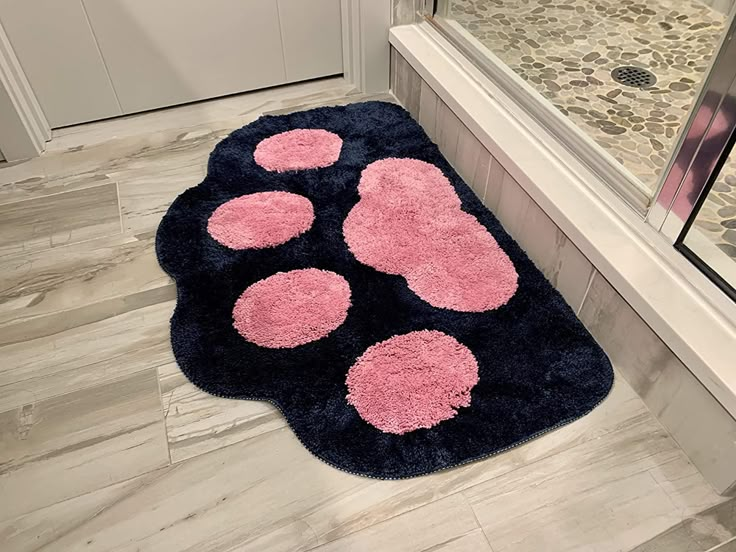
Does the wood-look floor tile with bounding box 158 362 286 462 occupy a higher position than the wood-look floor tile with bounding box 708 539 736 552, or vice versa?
the wood-look floor tile with bounding box 158 362 286 462

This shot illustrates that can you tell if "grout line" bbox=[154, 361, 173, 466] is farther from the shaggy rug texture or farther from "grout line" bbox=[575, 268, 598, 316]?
"grout line" bbox=[575, 268, 598, 316]

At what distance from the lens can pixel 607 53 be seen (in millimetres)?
1757

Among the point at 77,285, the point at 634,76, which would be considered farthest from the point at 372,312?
the point at 634,76

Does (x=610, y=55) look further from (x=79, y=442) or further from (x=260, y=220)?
(x=79, y=442)

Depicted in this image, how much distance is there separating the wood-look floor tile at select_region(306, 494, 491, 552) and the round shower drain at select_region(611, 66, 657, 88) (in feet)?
4.15

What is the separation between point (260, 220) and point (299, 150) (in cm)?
29

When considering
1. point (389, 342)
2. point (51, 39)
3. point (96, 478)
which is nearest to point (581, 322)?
point (389, 342)

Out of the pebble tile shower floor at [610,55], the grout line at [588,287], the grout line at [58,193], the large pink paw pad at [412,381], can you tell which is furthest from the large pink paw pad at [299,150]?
Result: the grout line at [588,287]

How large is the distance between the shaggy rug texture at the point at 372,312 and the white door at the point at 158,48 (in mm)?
330

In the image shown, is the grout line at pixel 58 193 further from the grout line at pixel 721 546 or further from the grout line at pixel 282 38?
the grout line at pixel 721 546

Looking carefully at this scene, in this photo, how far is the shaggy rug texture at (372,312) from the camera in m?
1.01

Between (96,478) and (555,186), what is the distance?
972mm

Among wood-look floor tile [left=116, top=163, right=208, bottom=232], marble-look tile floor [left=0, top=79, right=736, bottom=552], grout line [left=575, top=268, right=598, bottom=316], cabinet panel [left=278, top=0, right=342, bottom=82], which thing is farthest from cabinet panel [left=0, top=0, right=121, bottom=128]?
grout line [left=575, top=268, right=598, bottom=316]

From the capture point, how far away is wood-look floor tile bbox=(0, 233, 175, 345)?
1207 millimetres
